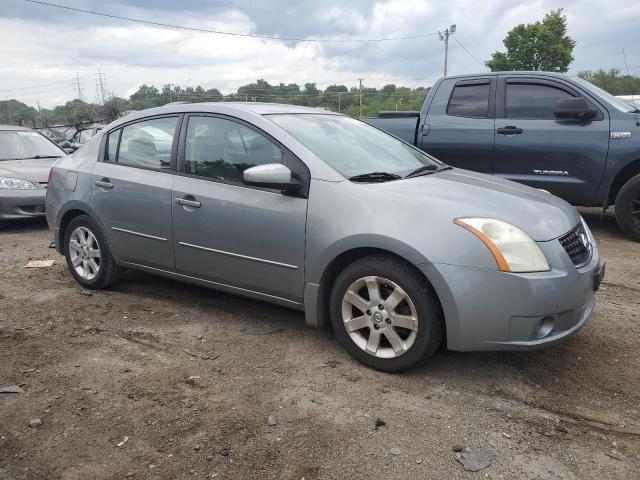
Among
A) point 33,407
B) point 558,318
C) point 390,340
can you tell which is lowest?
point 33,407

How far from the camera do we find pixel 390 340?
10.6 ft

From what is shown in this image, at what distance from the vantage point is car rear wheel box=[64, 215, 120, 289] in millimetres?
4754

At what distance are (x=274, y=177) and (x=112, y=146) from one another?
197 centimetres

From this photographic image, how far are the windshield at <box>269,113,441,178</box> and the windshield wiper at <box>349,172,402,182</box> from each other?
0.04 m

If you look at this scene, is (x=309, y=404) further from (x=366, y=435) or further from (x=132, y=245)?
(x=132, y=245)

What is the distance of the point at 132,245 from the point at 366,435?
2601 mm

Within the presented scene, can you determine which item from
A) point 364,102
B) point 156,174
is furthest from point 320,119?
point 364,102

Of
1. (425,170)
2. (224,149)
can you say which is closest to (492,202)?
→ (425,170)

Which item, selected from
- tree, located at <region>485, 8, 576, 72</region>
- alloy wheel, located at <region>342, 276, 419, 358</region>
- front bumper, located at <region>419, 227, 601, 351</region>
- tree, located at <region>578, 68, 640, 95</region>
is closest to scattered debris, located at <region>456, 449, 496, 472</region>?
front bumper, located at <region>419, 227, 601, 351</region>

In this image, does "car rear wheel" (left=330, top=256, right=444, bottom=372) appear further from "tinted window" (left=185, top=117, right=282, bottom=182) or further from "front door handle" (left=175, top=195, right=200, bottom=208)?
"front door handle" (left=175, top=195, right=200, bottom=208)

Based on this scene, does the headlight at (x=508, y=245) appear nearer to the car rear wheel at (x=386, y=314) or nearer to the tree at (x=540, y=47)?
the car rear wheel at (x=386, y=314)

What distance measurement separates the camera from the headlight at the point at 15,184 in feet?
25.4

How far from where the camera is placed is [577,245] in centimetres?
330

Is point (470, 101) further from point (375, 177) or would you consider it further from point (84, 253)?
point (84, 253)
